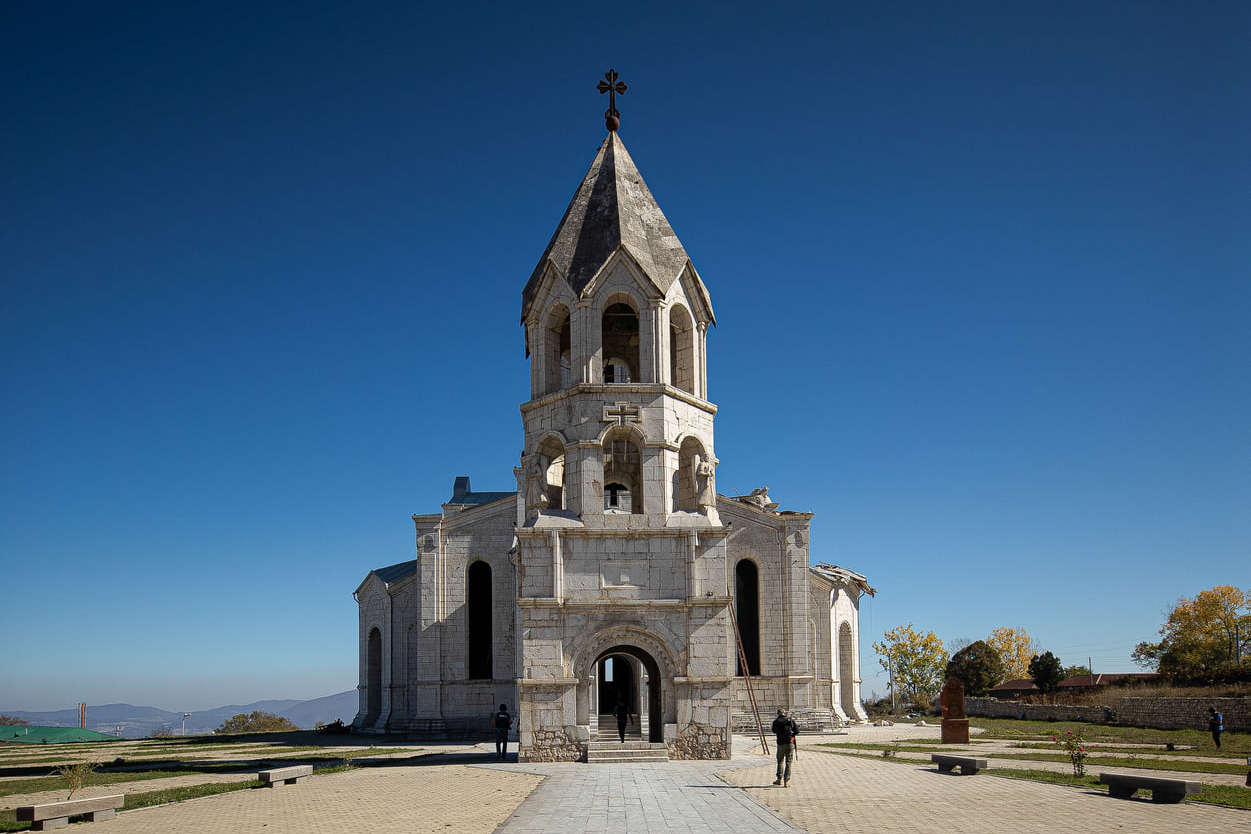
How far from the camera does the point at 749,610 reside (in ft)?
128

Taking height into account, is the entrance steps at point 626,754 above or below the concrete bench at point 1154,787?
below

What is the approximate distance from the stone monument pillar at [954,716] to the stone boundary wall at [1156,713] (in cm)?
874

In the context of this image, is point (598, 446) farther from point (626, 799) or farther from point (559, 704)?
point (626, 799)

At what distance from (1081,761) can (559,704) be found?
1115 cm

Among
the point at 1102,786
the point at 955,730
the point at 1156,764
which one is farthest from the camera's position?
the point at 955,730

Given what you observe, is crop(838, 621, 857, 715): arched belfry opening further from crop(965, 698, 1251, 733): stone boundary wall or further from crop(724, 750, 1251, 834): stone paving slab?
crop(724, 750, 1251, 834): stone paving slab

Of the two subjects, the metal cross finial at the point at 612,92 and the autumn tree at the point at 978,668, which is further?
the autumn tree at the point at 978,668

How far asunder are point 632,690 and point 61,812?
23.9 meters

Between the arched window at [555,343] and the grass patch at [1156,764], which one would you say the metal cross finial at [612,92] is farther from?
the grass patch at [1156,764]

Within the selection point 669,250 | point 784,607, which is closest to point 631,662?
point 784,607

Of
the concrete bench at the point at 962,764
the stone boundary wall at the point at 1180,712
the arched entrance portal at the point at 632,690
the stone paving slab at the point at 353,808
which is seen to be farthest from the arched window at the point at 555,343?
the stone boundary wall at the point at 1180,712

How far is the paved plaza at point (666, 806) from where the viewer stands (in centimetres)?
1394

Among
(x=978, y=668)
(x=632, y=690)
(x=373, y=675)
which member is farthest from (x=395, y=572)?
(x=978, y=668)

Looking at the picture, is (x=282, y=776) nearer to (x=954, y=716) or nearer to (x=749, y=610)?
(x=954, y=716)
